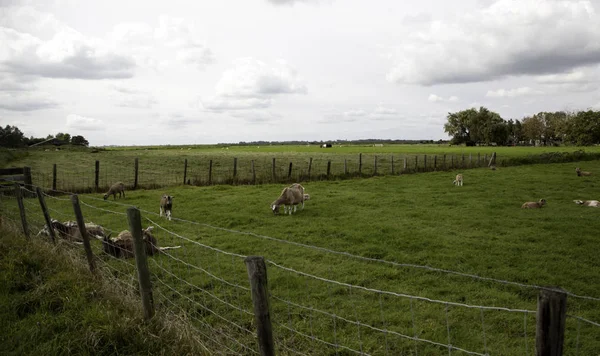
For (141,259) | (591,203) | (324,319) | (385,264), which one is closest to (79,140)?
(385,264)

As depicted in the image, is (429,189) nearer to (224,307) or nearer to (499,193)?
(499,193)

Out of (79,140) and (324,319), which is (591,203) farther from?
(79,140)

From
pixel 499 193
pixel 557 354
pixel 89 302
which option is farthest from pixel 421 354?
pixel 499 193

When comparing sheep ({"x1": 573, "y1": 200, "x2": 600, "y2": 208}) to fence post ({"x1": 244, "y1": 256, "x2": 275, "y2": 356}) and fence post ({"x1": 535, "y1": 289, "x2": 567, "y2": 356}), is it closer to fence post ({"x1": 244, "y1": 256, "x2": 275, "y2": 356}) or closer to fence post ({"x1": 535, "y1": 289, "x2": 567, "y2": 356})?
fence post ({"x1": 535, "y1": 289, "x2": 567, "y2": 356})

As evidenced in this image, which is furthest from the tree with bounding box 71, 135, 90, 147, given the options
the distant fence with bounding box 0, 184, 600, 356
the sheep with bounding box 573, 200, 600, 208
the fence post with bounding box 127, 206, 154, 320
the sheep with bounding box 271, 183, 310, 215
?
the fence post with bounding box 127, 206, 154, 320

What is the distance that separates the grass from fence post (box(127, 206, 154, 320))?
0.85m

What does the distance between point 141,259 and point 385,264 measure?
631cm

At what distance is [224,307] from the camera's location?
724 centimetres

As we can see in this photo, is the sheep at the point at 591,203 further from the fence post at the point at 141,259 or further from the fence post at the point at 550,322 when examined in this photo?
the fence post at the point at 141,259

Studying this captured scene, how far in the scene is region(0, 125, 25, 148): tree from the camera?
71562 millimetres

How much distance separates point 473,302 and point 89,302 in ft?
22.6

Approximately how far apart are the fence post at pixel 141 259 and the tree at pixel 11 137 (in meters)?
82.0

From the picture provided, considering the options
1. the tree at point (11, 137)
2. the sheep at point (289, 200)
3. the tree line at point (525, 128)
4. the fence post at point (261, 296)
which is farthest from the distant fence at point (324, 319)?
the tree line at point (525, 128)

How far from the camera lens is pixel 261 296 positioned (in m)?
3.76
